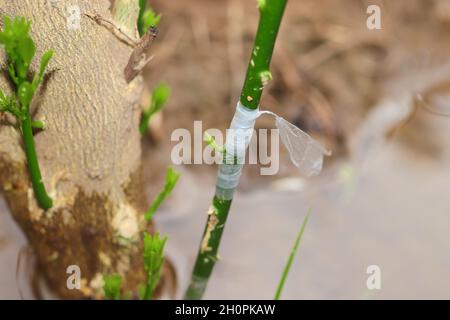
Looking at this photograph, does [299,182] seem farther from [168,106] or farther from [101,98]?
[101,98]

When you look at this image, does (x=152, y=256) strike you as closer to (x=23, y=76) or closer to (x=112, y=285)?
(x=112, y=285)

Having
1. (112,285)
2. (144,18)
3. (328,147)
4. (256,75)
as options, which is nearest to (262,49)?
(256,75)

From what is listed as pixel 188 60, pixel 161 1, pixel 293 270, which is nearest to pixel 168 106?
pixel 188 60

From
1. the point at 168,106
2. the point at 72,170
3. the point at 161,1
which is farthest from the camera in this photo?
the point at 161,1

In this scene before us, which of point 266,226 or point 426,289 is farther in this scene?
point 266,226

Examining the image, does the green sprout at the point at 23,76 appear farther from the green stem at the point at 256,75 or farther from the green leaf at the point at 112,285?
the green stem at the point at 256,75

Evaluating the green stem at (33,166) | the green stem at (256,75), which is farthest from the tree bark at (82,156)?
the green stem at (256,75)
